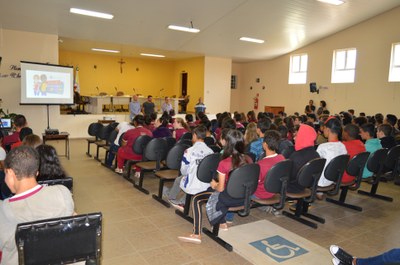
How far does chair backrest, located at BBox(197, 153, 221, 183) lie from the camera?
3338 millimetres

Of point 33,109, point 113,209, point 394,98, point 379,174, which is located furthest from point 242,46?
point 113,209

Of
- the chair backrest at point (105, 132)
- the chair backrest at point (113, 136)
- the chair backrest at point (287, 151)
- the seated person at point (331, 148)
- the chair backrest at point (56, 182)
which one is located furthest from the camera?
the chair backrest at point (105, 132)

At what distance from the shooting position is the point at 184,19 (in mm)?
9172

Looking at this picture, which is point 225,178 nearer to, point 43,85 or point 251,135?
point 251,135

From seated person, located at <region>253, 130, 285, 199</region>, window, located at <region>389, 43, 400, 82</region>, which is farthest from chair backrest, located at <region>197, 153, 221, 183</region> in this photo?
window, located at <region>389, 43, 400, 82</region>

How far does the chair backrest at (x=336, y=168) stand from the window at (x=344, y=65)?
9.01m

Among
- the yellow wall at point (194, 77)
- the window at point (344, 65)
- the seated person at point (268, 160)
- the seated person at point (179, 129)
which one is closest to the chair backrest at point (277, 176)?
the seated person at point (268, 160)

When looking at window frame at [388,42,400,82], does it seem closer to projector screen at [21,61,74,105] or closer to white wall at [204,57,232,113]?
white wall at [204,57,232,113]

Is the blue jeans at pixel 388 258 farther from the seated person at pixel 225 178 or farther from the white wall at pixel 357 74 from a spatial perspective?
the white wall at pixel 357 74

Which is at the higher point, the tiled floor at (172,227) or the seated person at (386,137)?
the seated person at (386,137)

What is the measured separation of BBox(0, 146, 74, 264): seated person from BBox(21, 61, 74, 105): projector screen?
7.94 meters

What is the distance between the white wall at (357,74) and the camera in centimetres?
1013

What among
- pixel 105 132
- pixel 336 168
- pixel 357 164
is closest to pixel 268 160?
pixel 336 168

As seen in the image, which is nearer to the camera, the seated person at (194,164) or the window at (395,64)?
the seated person at (194,164)
